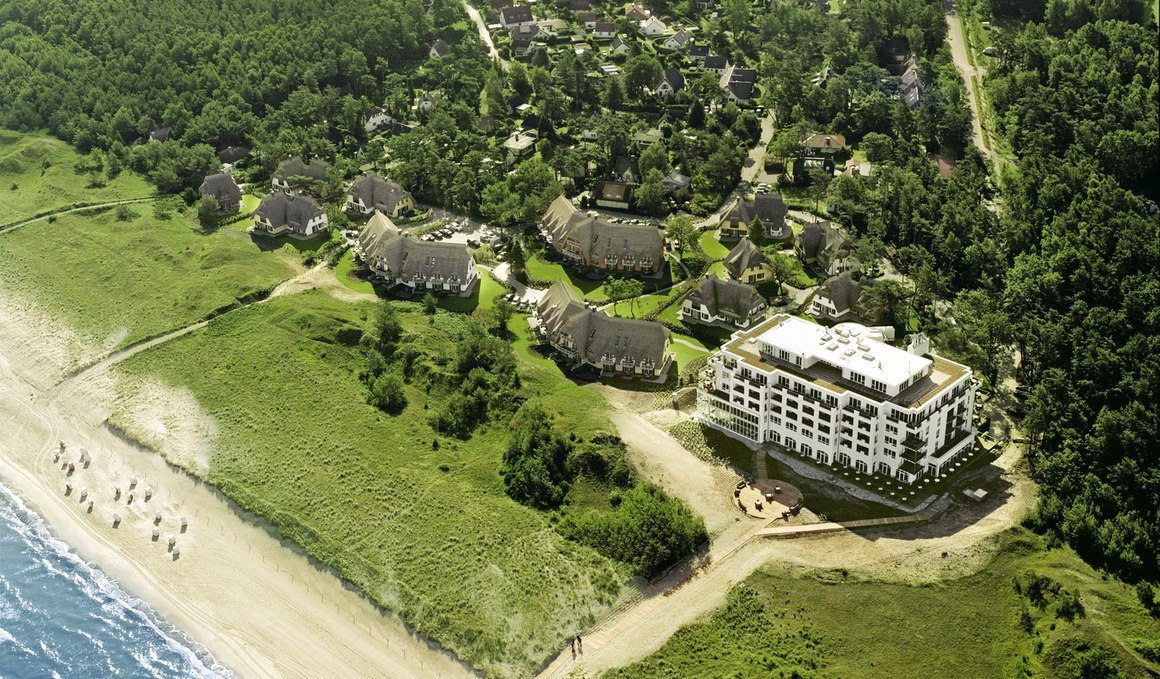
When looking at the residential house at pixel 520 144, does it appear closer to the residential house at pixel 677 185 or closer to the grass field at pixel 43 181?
the residential house at pixel 677 185

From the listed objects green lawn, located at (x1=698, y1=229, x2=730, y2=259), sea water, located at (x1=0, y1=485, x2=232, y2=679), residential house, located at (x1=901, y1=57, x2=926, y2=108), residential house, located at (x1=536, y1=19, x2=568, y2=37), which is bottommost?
sea water, located at (x1=0, y1=485, x2=232, y2=679)

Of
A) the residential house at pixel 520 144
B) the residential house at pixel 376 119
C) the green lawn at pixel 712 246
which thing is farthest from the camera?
the residential house at pixel 376 119

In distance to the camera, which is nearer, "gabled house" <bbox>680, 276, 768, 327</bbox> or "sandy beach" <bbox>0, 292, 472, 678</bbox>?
"sandy beach" <bbox>0, 292, 472, 678</bbox>

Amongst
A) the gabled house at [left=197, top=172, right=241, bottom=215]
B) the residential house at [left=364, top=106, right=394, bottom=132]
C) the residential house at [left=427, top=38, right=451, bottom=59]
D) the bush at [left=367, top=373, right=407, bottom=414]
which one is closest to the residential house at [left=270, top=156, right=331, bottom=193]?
the gabled house at [left=197, top=172, right=241, bottom=215]

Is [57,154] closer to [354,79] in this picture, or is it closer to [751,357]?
[354,79]

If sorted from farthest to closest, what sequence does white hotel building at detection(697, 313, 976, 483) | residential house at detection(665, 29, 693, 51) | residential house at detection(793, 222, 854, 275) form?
residential house at detection(665, 29, 693, 51) < residential house at detection(793, 222, 854, 275) < white hotel building at detection(697, 313, 976, 483)

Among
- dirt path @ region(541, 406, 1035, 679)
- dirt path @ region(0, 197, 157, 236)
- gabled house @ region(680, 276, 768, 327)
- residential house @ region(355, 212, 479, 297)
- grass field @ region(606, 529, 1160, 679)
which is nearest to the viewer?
grass field @ region(606, 529, 1160, 679)

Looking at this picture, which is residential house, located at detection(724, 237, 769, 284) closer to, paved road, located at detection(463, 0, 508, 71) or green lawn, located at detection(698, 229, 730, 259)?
green lawn, located at detection(698, 229, 730, 259)

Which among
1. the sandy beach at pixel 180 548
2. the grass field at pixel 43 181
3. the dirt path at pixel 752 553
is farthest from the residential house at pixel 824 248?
the grass field at pixel 43 181
